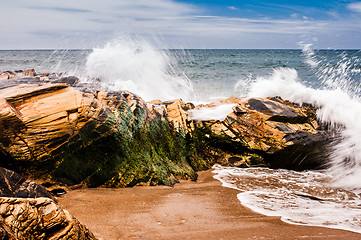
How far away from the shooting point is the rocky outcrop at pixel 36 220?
180cm

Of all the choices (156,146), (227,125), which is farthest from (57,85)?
(227,125)

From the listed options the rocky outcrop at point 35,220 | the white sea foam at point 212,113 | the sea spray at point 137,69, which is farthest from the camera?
the sea spray at point 137,69

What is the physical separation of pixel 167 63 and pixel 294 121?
549 cm

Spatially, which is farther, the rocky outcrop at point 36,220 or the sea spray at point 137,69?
the sea spray at point 137,69

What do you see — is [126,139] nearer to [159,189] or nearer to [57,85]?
[159,189]

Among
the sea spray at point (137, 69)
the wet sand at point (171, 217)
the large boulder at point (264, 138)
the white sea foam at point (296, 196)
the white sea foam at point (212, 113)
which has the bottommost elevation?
the white sea foam at point (296, 196)

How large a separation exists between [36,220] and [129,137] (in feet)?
8.12

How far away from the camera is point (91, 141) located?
12.8 ft

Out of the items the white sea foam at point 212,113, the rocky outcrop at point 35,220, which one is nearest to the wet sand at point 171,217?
the rocky outcrop at point 35,220

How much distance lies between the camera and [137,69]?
941cm

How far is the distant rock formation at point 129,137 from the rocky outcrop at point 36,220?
1807 millimetres

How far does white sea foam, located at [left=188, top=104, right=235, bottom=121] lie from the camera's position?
19.7ft

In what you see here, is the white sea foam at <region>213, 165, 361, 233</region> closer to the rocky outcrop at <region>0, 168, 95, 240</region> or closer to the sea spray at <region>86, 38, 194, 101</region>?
the rocky outcrop at <region>0, 168, 95, 240</region>

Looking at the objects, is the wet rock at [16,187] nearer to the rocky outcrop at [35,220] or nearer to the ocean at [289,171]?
the rocky outcrop at [35,220]
